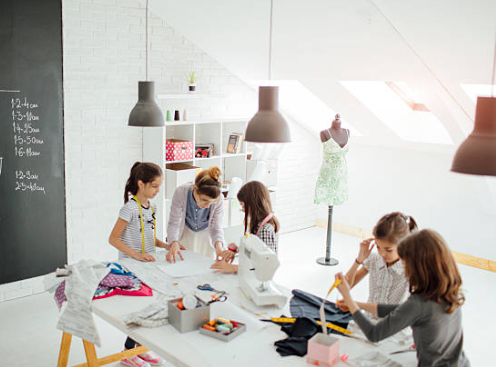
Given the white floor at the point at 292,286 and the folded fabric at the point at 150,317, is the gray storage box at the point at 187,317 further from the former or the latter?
the white floor at the point at 292,286

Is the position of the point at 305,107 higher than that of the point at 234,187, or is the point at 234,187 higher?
the point at 305,107

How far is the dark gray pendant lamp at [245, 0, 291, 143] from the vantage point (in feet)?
9.14

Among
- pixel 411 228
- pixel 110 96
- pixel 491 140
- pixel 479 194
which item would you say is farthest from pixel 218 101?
pixel 491 140

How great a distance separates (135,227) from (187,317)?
1145mm

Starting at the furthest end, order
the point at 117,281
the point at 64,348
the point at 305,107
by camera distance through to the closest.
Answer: the point at 305,107 → the point at 64,348 → the point at 117,281

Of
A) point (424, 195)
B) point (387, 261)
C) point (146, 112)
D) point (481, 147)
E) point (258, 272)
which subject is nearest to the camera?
point (481, 147)

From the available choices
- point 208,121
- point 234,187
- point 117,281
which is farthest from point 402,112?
point 117,281

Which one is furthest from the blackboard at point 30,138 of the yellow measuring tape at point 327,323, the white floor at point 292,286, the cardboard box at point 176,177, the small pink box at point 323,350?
the small pink box at point 323,350

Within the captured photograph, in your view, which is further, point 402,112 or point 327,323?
point 402,112

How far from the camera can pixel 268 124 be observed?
2801mm

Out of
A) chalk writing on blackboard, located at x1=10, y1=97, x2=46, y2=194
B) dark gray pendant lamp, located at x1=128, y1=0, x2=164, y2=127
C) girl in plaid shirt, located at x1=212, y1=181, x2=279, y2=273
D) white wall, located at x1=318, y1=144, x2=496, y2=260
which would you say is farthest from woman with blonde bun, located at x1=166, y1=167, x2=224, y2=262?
white wall, located at x1=318, y1=144, x2=496, y2=260

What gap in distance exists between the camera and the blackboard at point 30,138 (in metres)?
4.30

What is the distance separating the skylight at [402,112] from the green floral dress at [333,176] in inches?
24.0

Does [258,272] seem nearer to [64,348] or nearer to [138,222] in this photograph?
[138,222]
